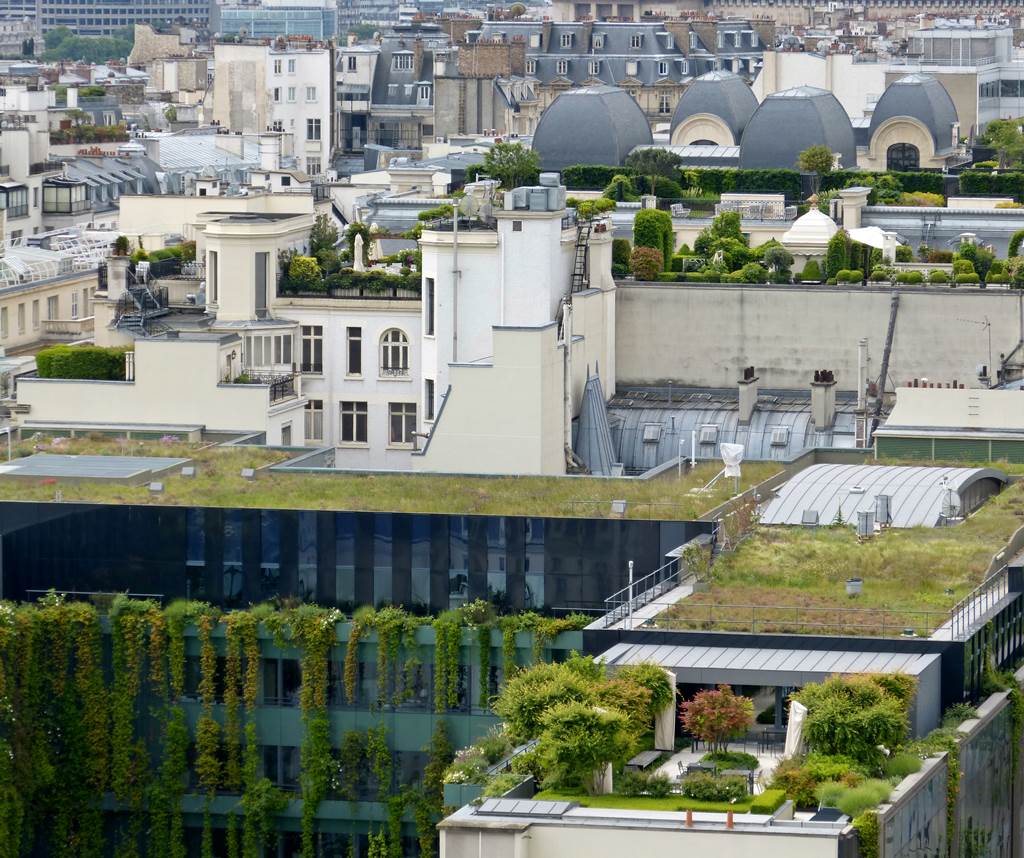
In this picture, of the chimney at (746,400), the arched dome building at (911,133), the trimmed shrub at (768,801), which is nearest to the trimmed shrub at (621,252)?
the chimney at (746,400)

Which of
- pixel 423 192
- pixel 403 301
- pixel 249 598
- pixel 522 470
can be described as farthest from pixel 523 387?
pixel 423 192

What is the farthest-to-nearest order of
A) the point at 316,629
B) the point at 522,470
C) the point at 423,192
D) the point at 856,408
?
the point at 423,192 → the point at 856,408 → the point at 522,470 → the point at 316,629

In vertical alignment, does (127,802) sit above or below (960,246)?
below

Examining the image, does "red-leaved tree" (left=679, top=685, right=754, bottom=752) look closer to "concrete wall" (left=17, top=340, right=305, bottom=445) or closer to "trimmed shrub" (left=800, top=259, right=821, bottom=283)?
"concrete wall" (left=17, top=340, right=305, bottom=445)

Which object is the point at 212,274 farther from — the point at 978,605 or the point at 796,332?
the point at 978,605

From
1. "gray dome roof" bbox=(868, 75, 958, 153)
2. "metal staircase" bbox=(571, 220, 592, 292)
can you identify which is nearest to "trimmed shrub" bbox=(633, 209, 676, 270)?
"metal staircase" bbox=(571, 220, 592, 292)

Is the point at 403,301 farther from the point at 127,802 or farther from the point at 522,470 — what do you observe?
the point at 127,802
